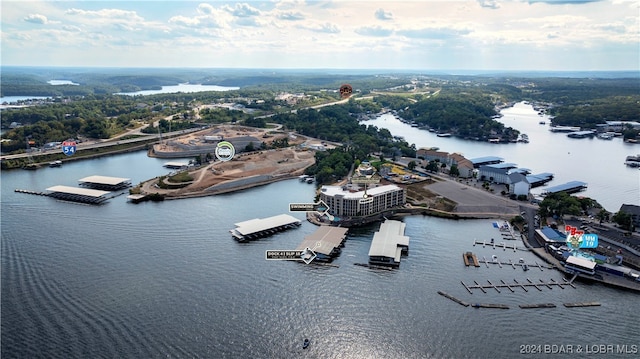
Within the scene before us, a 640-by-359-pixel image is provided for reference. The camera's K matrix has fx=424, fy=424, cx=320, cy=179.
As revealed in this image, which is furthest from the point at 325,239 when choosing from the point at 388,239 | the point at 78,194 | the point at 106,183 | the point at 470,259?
the point at 106,183

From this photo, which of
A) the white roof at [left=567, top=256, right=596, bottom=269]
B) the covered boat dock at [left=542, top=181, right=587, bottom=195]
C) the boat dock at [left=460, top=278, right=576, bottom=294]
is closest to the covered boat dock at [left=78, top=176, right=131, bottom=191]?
the boat dock at [left=460, top=278, right=576, bottom=294]

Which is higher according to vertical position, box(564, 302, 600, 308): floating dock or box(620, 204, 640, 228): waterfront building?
box(620, 204, 640, 228): waterfront building

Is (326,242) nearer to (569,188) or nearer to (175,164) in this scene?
(569,188)

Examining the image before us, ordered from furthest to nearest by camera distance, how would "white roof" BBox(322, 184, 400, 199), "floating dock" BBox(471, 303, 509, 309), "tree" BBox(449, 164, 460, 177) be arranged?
"tree" BBox(449, 164, 460, 177) → "white roof" BBox(322, 184, 400, 199) → "floating dock" BBox(471, 303, 509, 309)

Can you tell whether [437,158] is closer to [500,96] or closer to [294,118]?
[294,118]

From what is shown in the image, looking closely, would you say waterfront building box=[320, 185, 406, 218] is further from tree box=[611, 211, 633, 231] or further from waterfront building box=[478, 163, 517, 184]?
tree box=[611, 211, 633, 231]

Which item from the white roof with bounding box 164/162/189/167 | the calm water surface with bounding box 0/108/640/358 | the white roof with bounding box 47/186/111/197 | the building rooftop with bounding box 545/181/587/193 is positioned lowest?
the calm water surface with bounding box 0/108/640/358
